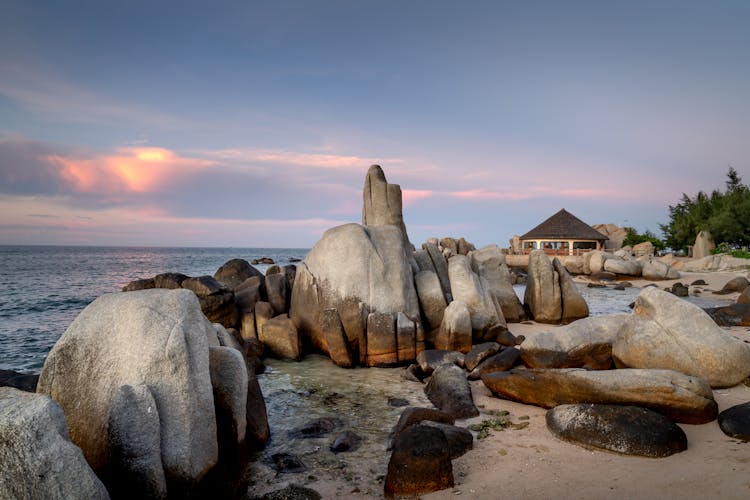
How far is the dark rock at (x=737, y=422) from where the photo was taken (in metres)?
6.91

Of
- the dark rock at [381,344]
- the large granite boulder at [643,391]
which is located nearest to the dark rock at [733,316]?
the large granite boulder at [643,391]

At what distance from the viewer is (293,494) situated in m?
6.34

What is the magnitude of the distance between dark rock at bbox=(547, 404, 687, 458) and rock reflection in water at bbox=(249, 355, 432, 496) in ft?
9.56

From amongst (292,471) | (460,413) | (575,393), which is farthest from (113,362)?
(575,393)

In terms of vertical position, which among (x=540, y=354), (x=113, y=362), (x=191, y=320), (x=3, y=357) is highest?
(x=191, y=320)

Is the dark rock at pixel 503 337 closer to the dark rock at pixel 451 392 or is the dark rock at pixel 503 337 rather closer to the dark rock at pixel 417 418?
the dark rock at pixel 451 392

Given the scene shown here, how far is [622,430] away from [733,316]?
13.6 metres

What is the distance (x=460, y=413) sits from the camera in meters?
8.98

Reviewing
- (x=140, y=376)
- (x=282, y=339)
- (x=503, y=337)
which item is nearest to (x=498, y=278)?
(x=503, y=337)

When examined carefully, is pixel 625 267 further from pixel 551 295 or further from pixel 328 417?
pixel 328 417

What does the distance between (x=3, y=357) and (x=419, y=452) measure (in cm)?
1577

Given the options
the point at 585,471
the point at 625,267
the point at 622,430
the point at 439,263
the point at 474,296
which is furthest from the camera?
the point at 625,267

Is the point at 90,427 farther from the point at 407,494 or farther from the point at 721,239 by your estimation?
the point at 721,239

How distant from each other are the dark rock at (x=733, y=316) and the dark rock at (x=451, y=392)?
39.6 ft
